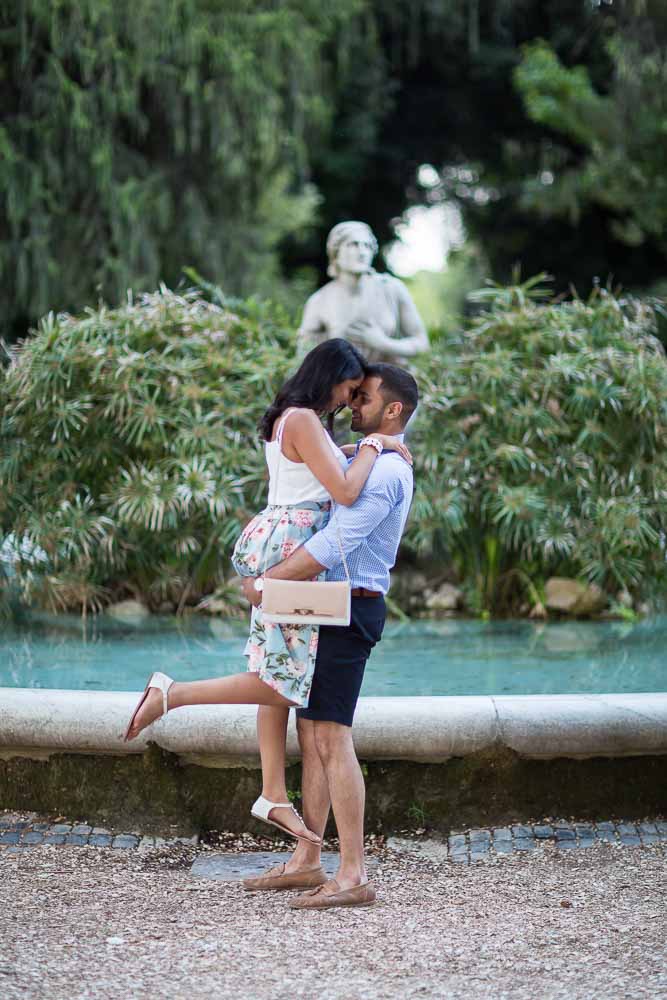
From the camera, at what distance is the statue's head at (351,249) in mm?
6629

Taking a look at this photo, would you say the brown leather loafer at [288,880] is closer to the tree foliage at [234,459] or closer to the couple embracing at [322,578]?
the couple embracing at [322,578]

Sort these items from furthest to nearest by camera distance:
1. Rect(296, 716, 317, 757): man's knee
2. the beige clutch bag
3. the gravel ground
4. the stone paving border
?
the stone paving border, Rect(296, 716, 317, 757): man's knee, the beige clutch bag, the gravel ground

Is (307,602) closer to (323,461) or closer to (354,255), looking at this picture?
(323,461)

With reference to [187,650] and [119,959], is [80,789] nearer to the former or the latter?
[119,959]

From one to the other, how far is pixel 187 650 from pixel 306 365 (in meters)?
2.51

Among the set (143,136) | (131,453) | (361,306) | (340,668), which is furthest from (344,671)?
(143,136)

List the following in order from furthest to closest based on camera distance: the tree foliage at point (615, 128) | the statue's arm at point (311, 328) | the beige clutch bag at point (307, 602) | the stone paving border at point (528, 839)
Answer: the tree foliage at point (615, 128)
the statue's arm at point (311, 328)
the stone paving border at point (528, 839)
the beige clutch bag at point (307, 602)

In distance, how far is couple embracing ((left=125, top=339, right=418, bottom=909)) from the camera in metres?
3.07

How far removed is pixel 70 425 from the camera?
6785mm

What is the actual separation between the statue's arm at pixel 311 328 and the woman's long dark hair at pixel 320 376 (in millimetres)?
3606

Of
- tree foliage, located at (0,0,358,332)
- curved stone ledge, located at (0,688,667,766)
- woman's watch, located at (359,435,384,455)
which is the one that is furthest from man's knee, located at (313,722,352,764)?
tree foliage, located at (0,0,358,332)

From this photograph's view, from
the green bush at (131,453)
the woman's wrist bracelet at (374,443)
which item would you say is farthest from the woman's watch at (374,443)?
the green bush at (131,453)

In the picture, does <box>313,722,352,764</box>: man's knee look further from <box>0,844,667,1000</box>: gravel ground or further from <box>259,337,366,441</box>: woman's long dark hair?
<box>259,337,366,441</box>: woman's long dark hair

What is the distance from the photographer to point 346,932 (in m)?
2.88
